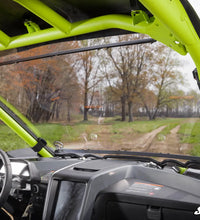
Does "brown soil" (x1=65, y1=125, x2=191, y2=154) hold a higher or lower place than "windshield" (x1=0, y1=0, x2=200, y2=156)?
lower

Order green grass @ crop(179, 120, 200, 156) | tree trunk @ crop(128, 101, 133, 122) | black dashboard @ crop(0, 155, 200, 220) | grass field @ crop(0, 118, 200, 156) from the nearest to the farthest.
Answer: black dashboard @ crop(0, 155, 200, 220) < green grass @ crop(179, 120, 200, 156) < grass field @ crop(0, 118, 200, 156) < tree trunk @ crop(128, 101, 133, 122)

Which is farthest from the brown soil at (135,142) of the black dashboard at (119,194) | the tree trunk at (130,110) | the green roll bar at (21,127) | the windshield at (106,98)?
the black dashboard at (119,194)

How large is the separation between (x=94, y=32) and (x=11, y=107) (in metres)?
1.25

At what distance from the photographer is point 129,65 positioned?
Result: 2.71 metres

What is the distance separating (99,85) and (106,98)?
0.51 ft

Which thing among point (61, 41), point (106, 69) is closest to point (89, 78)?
→ point (106, 69)

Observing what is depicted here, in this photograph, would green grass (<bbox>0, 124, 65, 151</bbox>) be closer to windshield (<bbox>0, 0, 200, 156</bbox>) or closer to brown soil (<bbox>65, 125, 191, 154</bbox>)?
windshield (<bbox>0, 0, 200, 156</bbox>)

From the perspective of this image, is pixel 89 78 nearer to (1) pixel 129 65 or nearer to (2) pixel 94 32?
(1) pixel 129 65

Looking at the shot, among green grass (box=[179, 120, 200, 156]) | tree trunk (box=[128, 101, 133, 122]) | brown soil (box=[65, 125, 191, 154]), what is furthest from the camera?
tree trunk (box=[128, 101, 133, 122])

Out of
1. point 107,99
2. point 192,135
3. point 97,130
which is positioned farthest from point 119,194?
point 107,99

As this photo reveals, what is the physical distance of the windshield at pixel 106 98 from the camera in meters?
2.44

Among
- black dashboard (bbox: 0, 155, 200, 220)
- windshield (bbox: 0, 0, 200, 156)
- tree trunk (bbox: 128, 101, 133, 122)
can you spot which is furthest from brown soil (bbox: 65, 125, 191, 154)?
black dashboard (bbox: 0, 155, 200, 220)

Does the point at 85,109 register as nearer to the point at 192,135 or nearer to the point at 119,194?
the point at 192,135

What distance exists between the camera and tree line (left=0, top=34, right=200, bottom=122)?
8.21 feet
